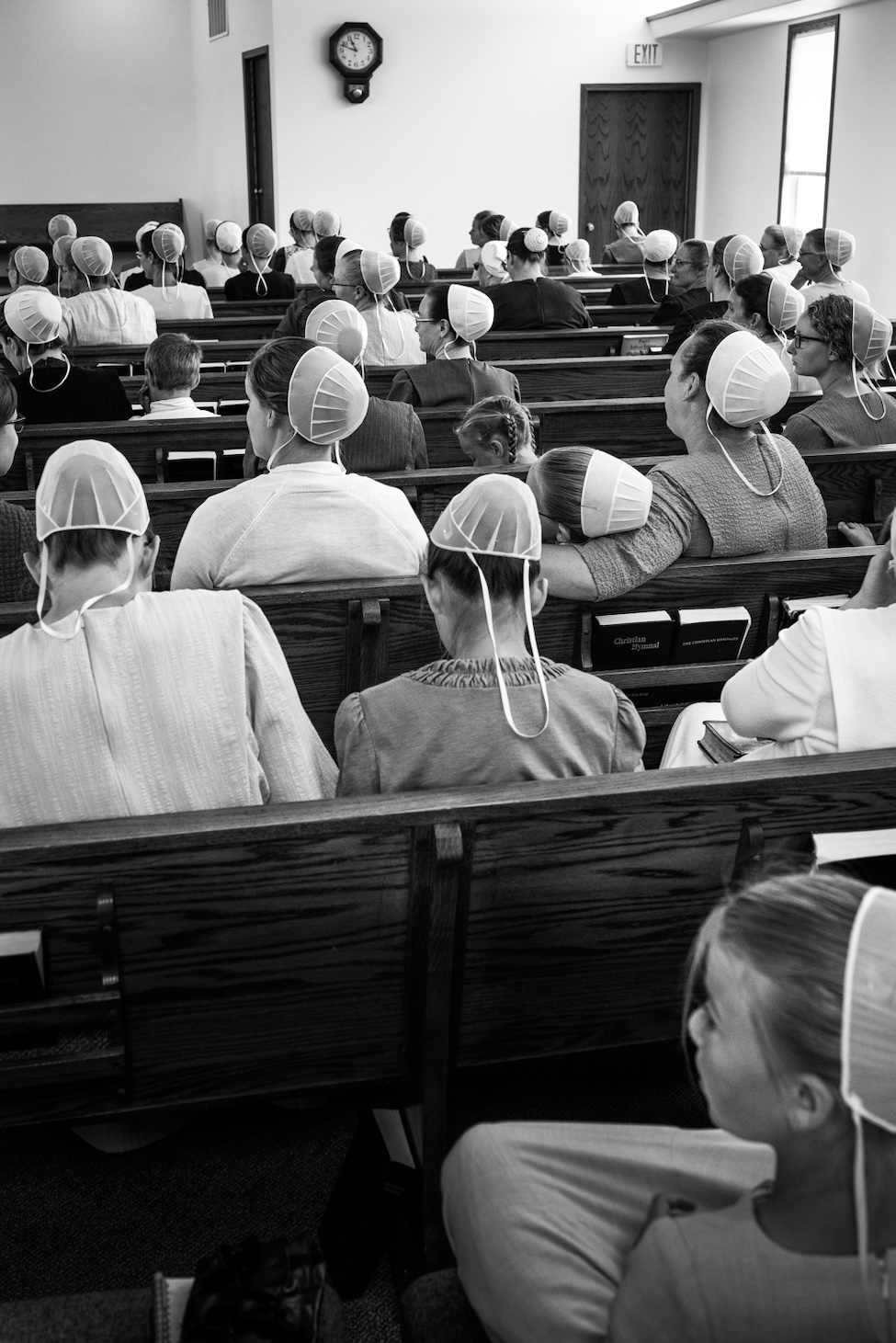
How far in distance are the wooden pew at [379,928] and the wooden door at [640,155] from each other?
450 inches

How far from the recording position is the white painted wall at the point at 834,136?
9.35 meters

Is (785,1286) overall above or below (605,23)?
below

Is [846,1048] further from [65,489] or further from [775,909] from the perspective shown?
[65,489]

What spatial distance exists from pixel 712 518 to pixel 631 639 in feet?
1.18

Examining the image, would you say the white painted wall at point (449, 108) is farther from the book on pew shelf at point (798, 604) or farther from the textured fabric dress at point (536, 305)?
the book on pew shelf at point (798, 604)

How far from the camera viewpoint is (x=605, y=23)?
11.5 meters

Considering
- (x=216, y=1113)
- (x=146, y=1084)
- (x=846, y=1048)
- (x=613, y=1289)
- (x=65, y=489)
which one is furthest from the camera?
(x=216, y=1113)

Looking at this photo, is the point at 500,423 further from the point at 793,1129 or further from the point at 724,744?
the point at 793,1129

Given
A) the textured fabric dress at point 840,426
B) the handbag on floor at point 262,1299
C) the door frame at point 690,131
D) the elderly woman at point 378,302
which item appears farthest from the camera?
the door frame at point 690,131

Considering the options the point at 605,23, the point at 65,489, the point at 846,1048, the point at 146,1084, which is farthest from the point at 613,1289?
the point at 605,23

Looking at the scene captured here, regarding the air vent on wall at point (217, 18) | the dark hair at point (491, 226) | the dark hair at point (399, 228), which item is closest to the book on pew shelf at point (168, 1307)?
the dark hair at point (399, 228)

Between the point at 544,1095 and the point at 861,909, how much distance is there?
1220mm

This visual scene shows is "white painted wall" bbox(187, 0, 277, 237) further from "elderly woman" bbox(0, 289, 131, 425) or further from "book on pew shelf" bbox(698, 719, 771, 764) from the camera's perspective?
"book on pew shelf" bbox(698, 719, 771, 764)

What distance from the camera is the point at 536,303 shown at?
7.04 meters
